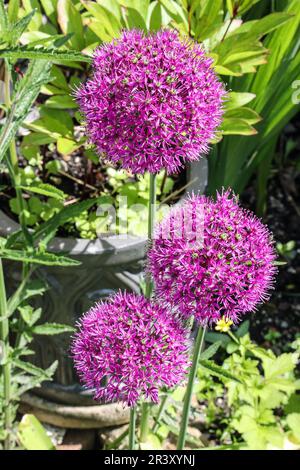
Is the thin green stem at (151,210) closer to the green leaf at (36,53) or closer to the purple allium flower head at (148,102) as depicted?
→ the purple allium flower head at (148,102)

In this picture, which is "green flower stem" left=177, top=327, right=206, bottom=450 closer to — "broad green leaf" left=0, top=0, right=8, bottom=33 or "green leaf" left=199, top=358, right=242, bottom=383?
"green leaf" left=199, top=358, right=242, bottom=383

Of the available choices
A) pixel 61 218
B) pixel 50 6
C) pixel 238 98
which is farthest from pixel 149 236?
pixel 50 6

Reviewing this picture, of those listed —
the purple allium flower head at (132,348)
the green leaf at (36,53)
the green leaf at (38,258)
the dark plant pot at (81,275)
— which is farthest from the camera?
the dark plant pot at (81,275)

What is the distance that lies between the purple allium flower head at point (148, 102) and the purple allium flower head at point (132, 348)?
194 millimetres

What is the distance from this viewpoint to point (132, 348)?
2.85 feet

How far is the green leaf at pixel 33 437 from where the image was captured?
1.35 metres

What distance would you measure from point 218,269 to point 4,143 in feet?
1.15

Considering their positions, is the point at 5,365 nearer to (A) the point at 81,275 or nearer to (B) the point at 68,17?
(A) the point at 81,275

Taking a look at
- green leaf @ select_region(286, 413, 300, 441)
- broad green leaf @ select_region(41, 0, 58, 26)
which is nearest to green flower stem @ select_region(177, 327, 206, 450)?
green leaf @ select_region(286, 413, 300, 441)

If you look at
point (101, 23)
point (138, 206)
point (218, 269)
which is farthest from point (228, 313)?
point (138, 206)

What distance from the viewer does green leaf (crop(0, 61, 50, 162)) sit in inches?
36.9

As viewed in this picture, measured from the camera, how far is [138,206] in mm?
1420

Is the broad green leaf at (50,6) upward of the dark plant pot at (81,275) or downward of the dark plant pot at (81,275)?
upward

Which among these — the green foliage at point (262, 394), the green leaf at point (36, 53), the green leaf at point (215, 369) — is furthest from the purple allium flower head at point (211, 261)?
the green foliage at point (262, 394)
